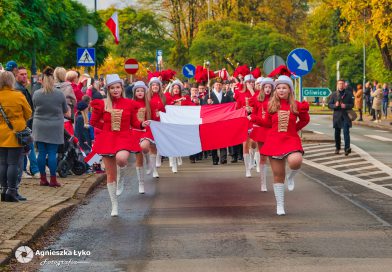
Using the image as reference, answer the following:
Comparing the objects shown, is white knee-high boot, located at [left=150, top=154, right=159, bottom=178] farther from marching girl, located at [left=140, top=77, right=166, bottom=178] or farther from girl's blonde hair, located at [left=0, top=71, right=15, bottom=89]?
girl's blonde hair, located at [left=0, top=71, right=15, bottom=89]

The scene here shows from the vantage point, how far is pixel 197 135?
55.8ft

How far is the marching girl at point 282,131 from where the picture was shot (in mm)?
13430

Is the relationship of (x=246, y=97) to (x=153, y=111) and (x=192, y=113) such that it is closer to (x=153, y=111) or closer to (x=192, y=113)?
(x=192, y=113)

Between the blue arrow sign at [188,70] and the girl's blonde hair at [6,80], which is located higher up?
the girl's blonde hair at [6,80]

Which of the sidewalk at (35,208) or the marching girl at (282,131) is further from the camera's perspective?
the marching girl at (282,131)

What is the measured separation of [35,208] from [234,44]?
62526 millimetres

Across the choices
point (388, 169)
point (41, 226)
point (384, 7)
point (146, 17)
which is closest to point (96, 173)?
point (388, 169)

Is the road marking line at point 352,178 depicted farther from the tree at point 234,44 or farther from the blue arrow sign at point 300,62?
the tree at point 234,44

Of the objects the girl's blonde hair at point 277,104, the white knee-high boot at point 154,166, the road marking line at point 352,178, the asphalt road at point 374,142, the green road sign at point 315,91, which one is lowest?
the asphalt road at point 374,142

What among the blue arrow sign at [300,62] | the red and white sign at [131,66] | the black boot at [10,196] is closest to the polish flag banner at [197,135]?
the black boot at [10,196]

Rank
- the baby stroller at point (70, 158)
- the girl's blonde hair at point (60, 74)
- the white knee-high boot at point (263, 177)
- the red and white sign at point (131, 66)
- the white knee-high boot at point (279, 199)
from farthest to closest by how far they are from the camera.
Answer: the red and white sign at point (131, 66) < the baby stroller at point (70, 158) < the girl's blonde hair at point (60, 74) < the white knee-high boot at point (263, 177) < the white knee-high boot at point (279, 199)

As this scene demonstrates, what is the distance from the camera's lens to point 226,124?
1706cm

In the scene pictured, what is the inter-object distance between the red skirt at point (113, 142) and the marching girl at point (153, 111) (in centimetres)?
313

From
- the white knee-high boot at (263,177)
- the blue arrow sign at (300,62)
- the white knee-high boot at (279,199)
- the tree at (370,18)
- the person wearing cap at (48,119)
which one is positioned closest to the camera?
the white knee-high boot at (279,199)
